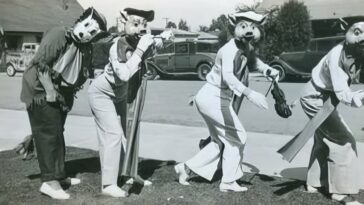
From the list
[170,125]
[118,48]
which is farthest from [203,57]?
[118,48]

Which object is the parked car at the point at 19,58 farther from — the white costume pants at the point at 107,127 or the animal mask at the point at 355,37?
the animal mask at the point at 355,37

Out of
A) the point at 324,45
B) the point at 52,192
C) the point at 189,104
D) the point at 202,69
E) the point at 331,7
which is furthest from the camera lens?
the point at 202,69

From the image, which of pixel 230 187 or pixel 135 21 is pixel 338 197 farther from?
pixel 135 21

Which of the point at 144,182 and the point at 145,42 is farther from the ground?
the point at 145,42

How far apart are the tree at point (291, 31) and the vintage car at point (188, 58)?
9.78 ft

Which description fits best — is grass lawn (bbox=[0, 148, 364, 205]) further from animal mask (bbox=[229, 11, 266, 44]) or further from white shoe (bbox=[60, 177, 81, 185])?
animal mask (bbox=[229, 11, 266, 44])

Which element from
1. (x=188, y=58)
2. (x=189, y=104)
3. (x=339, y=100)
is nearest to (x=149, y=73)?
(x=189, y=104)

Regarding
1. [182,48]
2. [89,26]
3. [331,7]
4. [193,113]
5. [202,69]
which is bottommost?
[202,69]

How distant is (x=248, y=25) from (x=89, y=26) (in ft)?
4.54

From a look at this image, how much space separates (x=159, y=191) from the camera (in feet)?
16.4

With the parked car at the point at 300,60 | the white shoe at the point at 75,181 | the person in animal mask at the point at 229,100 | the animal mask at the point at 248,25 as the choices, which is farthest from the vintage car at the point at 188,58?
the animal mask at the point at 248,25

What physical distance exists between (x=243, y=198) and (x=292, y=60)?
563 inches

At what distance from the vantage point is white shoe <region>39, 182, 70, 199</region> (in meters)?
4.78

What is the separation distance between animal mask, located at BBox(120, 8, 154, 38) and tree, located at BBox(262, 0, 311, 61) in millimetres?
11900
